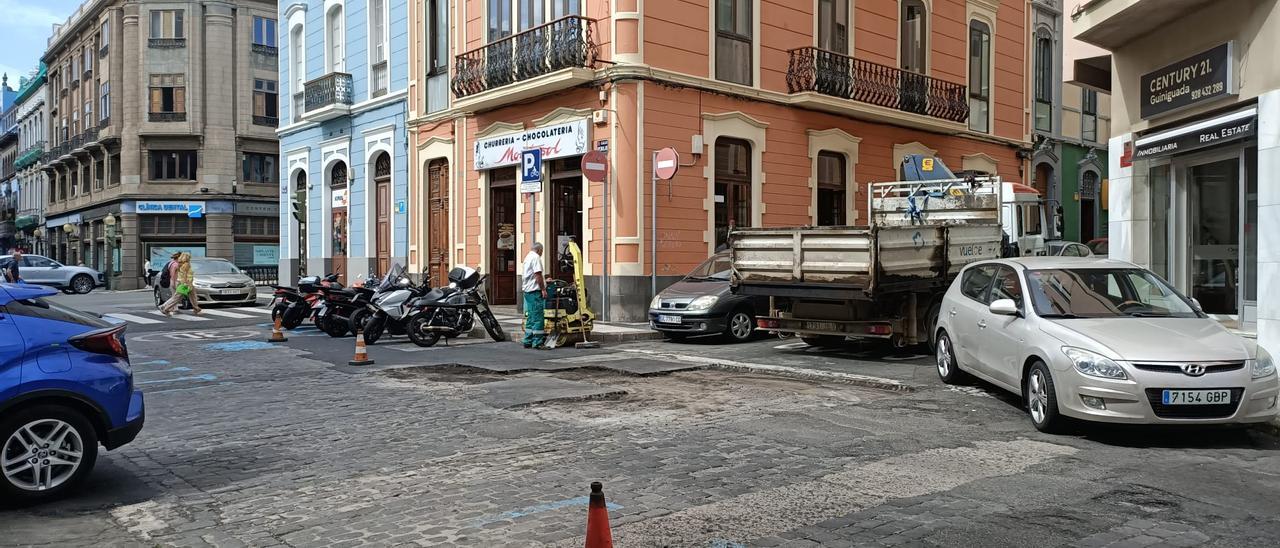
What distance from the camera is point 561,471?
6148mm

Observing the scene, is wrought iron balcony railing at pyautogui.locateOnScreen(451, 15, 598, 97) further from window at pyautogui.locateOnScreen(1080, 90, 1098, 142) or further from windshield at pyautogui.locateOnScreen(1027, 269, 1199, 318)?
window at pyautogui.locateOnScreen(1080, 90, 1098, 142)

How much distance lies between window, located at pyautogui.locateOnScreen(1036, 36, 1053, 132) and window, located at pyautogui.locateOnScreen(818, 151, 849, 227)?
987 cm

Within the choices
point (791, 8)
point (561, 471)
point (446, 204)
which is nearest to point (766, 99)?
point (791, 8)

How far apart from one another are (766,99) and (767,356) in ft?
28.5

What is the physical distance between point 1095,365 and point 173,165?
48.3 meters

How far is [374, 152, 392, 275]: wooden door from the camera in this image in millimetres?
25422

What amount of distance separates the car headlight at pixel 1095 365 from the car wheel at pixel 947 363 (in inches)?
106

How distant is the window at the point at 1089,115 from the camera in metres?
30.4

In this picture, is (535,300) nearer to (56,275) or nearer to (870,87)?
(870,87)

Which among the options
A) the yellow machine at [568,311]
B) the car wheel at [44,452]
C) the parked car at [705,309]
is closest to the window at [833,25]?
the parked car at [705,309]

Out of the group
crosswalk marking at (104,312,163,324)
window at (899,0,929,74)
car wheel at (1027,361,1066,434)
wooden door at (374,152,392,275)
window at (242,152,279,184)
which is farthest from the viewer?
window at (242,152,279,184)

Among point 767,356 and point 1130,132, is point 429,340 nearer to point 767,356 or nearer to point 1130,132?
point 767,356

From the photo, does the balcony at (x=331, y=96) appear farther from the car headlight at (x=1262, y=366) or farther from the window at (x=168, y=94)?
the car headlight at (x=1262, y=366)

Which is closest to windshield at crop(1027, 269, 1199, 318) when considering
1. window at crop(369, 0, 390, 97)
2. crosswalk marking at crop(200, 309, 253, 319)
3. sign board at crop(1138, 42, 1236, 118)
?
sign board at crop(1138, 42, 1236, 118)
